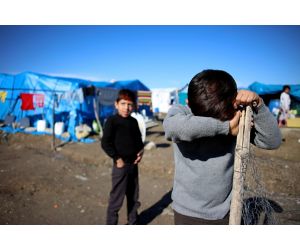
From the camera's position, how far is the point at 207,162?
124 cm

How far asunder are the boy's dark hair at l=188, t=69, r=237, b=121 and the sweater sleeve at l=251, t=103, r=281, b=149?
16 centimetres

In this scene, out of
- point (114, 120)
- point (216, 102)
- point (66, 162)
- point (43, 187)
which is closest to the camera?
point (216, 102)

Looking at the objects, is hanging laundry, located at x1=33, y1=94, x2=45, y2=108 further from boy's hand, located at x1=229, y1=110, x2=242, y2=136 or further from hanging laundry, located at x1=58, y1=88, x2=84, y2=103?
boy's hand, located at x1=229, y1=110, x2=242, y2=136

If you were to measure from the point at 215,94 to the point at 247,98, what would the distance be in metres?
0.16

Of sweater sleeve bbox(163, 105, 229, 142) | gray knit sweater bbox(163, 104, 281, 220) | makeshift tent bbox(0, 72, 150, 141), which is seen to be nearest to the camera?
sweater sleeve bbox(163, 105, 229, 142)

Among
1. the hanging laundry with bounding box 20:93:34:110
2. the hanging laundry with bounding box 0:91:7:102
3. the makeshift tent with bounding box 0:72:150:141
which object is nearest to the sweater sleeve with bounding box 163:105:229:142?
the makeshift tent with bounding box 0:72:150:141

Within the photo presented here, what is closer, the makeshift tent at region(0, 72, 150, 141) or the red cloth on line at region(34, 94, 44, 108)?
the makeshift tent at region(0, 72, 150, 141)

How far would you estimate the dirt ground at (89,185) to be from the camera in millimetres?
2670

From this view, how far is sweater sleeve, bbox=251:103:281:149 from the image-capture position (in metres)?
1.13

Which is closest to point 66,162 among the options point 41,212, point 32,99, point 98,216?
point 41,212

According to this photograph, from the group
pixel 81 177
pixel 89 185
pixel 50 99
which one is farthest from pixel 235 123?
pixel 50 99

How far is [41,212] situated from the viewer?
3.38 meters

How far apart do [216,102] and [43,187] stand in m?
4.27
